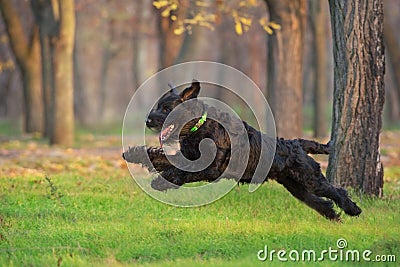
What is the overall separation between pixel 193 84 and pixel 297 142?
4.78 feet

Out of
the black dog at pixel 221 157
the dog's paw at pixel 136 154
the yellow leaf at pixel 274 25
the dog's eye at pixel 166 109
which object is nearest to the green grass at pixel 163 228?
the black dog at pixel 221 157

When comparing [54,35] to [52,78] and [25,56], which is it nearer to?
[52,78]

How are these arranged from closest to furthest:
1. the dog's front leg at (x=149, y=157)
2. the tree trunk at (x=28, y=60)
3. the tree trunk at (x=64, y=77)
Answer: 1. the dog's front leg at (x=149, y=157)
2. the tree trunk at (x=64, y=77)
3. the tree trunk at (x=28, y=60)

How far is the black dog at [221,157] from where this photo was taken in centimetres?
812

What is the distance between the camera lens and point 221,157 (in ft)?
26.9

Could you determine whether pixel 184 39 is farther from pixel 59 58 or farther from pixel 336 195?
pixel 336 195

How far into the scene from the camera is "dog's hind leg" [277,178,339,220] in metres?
8.55

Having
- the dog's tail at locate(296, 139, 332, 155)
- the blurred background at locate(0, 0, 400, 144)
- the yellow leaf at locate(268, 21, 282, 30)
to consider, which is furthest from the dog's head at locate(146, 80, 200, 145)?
the yellow leaf at locate(268, 21, 282, 30)

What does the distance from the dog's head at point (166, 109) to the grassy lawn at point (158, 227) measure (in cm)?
105

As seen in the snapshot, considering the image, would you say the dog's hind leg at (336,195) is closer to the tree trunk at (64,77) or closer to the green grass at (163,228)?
the green grass at (163,228)

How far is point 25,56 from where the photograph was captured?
78.9 feet

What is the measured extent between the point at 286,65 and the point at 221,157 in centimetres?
798

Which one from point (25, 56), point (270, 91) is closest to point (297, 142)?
point (270, 91)

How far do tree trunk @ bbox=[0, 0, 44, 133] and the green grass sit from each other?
13152 millimetres
